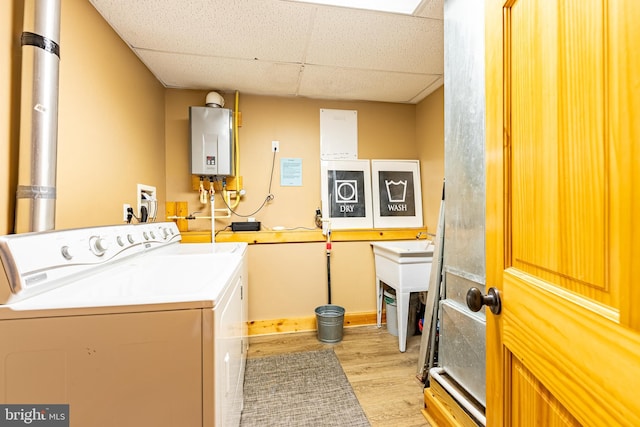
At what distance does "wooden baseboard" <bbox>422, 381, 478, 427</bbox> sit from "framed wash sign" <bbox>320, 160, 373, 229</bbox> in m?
1.60

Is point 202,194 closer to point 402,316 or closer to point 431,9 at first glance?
point 402,316

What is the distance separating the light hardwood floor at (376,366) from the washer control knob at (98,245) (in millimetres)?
1524

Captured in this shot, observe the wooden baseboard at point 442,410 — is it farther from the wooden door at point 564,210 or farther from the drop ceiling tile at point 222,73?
the drop ceiling tile at point 222,73

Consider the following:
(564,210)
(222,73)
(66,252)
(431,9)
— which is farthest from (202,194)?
(564,210)

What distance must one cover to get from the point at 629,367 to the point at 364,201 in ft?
8.20

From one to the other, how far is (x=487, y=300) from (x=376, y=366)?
5.11 feet

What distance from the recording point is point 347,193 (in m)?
2.85

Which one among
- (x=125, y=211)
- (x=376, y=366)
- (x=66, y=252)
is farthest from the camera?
(x=376, y=366)

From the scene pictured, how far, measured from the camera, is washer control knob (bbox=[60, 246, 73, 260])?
0.92 meters

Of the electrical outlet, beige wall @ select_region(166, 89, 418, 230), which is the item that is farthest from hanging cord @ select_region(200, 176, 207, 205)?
the electrical outlet

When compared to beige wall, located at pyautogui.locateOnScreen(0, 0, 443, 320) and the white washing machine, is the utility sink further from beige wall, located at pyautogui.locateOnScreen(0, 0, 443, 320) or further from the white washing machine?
the white washing machine

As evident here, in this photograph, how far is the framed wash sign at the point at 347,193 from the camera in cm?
280

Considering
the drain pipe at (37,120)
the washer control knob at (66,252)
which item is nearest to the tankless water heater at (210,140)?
the drain pipe at (37,120)

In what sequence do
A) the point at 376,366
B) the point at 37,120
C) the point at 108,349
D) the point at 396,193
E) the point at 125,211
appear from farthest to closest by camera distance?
the point at 396,193 < the point at 376,366 < the point at 125,211 < the point at 37,120 < the point at 108,349
